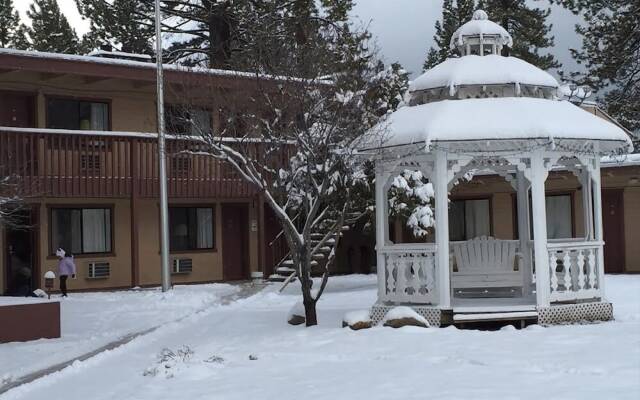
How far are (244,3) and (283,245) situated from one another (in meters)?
8.56

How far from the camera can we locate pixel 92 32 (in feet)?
107

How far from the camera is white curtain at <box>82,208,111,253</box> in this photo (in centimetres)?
2408

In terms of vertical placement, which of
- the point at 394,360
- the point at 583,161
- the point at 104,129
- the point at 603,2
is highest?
the point at 603,2

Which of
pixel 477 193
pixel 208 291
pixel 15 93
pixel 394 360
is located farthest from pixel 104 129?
pixel 394 360

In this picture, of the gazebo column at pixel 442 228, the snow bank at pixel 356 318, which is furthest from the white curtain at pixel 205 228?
the gazebo column at pixel 442 228

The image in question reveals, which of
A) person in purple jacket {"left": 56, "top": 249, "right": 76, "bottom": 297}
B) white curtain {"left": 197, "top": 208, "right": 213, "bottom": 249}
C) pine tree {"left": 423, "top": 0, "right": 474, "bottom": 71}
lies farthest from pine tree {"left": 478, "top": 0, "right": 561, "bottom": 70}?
person in purple jacket {"left": 56, "top": 249, "right": 76, "bottom": 297}

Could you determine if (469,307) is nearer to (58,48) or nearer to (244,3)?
(244,3)

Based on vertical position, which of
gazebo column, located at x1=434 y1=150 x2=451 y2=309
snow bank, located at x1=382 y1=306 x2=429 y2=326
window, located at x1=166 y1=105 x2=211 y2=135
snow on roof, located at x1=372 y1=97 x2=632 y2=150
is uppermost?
window, located at x1=166 y1=105 x2=211 y2=135

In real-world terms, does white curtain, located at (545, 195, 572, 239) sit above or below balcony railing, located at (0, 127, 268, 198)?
below

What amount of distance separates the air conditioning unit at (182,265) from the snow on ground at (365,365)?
11.3 metres

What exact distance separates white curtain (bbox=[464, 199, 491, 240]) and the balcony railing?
7.51m

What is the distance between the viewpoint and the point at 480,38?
1421 cm

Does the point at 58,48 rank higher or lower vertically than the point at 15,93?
higher

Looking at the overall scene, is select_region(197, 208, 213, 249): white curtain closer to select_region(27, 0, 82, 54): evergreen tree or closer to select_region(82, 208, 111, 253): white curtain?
select_region(82, 208, 111, 253): white curtain
